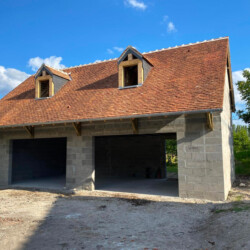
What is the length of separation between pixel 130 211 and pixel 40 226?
258cm

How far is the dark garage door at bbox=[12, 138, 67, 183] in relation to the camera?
44.3 feet

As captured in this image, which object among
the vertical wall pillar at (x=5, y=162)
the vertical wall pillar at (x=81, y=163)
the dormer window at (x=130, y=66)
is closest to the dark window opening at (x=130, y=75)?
the dormer window at (x=130, y=66)

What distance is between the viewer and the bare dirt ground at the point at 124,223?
15.6 ft

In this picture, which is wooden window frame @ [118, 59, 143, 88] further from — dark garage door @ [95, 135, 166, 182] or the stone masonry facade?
dark garage door @ [95, 135, 166, 182]

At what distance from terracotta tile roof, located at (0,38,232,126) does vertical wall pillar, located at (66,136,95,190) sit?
1213mm

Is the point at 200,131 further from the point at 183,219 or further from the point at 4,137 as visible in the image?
the point at 4,137

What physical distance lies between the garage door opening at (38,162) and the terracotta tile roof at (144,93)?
2.60m

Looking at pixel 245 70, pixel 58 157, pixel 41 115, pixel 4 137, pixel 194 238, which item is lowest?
pixel 194 238

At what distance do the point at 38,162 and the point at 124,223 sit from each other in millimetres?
10614

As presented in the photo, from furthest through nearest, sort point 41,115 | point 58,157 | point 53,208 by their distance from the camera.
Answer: point 58,157 → point 41,115 → point 53,208

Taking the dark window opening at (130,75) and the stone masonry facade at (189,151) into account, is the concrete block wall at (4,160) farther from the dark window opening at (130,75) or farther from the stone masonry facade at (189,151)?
the dark window opening at (130,75)

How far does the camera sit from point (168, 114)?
830cm

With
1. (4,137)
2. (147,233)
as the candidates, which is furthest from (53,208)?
(4,137)

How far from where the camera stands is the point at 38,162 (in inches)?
596
